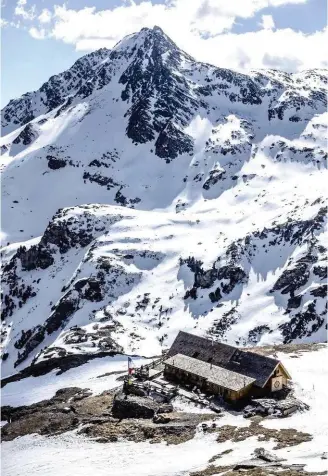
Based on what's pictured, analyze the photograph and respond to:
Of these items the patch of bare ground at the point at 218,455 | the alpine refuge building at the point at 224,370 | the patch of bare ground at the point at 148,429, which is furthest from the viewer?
the alpine refuge building at the point at 224,370

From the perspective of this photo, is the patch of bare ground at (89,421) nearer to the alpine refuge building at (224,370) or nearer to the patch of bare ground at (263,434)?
the patch of bare ground at (263,434)

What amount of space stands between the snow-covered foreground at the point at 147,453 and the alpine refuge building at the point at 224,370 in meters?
3.85

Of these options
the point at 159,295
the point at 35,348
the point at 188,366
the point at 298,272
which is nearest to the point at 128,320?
the point at 159,295

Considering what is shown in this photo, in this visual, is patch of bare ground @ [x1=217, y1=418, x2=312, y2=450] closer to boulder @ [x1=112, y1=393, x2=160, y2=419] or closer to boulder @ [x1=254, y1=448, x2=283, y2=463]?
boulder @ [x1=254, y1=448, x2=283, y2=463]

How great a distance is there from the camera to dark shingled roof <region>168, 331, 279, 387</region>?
60.7 metres

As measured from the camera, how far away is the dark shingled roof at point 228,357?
60.7 m

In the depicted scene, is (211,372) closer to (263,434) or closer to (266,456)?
(263,434)

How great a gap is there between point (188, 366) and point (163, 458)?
782 inches

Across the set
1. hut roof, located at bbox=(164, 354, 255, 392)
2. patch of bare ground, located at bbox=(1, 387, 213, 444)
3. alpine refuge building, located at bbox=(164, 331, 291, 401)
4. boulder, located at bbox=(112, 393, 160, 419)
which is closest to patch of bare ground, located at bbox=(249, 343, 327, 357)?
alpine refuge building, located at bbox=(164, 331, 291, 401)

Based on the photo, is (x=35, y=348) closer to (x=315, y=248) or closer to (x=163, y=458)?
(x=315, y=248)

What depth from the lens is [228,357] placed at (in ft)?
213

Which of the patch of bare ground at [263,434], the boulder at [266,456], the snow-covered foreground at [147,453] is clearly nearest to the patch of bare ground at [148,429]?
the snow-covered foreground at [147,453]

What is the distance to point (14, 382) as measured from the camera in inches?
3255

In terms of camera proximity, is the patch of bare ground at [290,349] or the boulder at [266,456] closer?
the boulder at [266,456]
